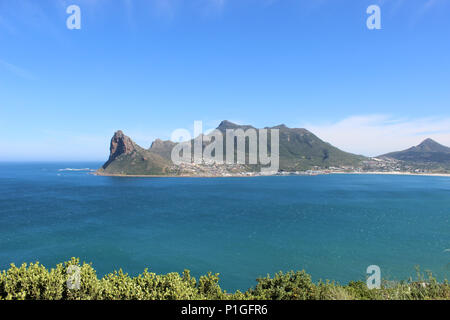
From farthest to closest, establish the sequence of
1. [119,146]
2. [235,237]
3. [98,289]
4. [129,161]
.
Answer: [119,146] < [129,161] < [235,237] < [98,289]

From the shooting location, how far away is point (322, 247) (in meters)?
37.2

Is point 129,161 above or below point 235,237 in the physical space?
above

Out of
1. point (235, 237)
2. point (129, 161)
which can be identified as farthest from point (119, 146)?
point (235, 237)

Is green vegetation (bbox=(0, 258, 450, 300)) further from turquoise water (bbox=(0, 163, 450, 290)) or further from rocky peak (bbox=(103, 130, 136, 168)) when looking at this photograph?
rocky peak (bbox=(103, 130, 136, 168))

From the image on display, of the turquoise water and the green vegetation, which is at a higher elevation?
the green vegetation

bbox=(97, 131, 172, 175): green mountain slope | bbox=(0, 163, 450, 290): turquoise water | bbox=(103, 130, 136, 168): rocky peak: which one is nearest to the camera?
bbox=(0, 163, 450, 290): turquoise water

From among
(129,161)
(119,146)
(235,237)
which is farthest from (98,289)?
(119,146)

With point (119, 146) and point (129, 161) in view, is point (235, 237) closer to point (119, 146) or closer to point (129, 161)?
point (129, 161)

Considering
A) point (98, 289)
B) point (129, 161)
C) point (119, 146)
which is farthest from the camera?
point (119, 146)

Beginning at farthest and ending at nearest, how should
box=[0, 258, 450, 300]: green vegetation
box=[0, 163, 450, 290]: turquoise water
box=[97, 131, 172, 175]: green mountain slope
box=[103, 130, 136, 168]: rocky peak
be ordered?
1. box=[103, 130, 136, 168]: rocky peak
2. box=[97, 131, 172, 175]: green mountain slope
3. box=[0, 163, 450, 290]: turquoise water
4. box=[0, 258, 450, 300]: green vegetation

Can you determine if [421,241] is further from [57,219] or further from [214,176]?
[214,176]

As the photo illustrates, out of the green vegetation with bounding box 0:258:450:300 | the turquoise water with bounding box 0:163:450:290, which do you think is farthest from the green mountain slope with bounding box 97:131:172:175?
the green vegetation with bounding box 0:258:450:300

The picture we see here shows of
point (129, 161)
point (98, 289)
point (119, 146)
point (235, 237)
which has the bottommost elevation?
point (235, 237)

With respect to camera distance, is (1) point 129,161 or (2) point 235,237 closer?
(2) point 235,237
